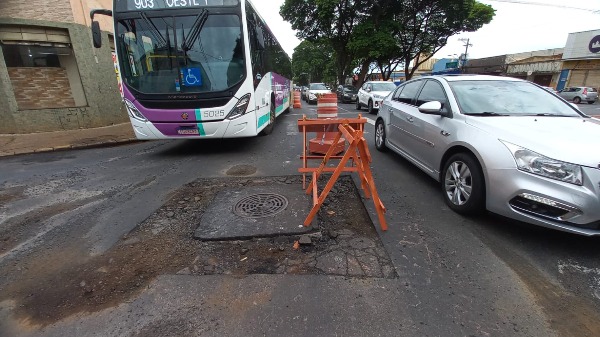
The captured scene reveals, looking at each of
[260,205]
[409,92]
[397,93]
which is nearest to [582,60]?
[397,93]

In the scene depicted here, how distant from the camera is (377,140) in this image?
256 inches

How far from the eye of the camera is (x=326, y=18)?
2414 cm

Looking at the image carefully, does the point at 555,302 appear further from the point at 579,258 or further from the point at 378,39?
the point at 378,39

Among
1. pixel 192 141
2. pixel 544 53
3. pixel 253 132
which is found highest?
pixel 544 53

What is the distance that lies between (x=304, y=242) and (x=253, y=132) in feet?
12.4

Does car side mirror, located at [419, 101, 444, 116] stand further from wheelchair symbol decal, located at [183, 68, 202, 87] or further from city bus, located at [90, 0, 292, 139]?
wheelchair symbol decal, located at [183, 68, 202, 87]

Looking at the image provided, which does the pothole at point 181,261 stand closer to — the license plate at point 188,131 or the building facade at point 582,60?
the license plate at point 188,131

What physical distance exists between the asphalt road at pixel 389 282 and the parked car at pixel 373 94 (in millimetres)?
9569

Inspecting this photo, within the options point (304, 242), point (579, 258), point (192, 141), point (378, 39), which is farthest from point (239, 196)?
point (378, 39)

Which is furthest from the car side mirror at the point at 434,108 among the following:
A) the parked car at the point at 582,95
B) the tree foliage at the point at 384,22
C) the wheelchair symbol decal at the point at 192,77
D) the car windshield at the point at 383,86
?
the parked car at the point at 582,95

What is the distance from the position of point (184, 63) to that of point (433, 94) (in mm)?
4513

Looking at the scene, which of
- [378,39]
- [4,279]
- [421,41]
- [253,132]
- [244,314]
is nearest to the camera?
[244,314]

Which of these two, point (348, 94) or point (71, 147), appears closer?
point (71, 147)

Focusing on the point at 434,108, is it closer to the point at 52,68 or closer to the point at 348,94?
the point at 52,68
